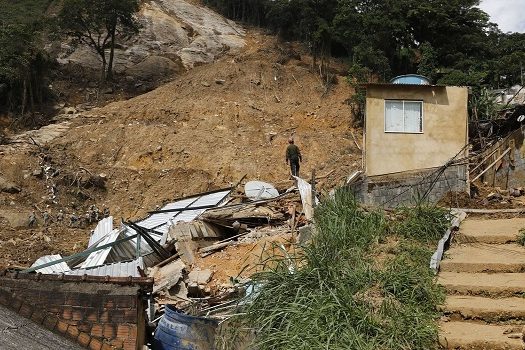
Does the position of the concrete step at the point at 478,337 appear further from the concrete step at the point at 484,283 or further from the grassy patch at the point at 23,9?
the grassy patch at the point at 23,9

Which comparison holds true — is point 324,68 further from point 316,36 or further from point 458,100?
point 458,100

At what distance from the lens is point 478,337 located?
489cm

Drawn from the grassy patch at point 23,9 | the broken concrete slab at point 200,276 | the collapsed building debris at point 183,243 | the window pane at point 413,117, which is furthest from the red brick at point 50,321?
Answer: the grassy patch at point 23,9

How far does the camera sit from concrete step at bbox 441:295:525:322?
5.21 metres

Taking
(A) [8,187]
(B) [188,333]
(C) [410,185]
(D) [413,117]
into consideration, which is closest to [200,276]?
(B) [188,333]

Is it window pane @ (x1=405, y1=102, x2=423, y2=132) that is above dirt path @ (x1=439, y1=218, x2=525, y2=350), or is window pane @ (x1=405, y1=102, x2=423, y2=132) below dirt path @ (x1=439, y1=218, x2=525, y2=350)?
above

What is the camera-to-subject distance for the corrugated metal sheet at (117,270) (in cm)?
864

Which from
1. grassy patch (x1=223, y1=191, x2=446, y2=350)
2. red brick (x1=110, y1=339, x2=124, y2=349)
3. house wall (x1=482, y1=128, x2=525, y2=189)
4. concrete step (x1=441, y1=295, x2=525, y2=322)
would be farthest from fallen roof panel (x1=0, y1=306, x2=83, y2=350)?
house wall (x1=482, y1=128, x2=525, y2=189)

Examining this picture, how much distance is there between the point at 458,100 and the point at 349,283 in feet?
30.2

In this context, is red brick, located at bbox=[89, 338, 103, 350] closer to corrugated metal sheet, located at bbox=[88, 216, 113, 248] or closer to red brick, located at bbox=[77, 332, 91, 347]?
red brick, located at bbox=[77, 332, 91, 347]

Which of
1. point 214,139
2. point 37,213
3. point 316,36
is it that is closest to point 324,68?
point 316,36

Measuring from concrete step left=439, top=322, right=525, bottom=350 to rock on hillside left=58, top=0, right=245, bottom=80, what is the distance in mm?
25223

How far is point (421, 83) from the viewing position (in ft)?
45.8

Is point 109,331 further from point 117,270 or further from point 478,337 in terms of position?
point 117,270
